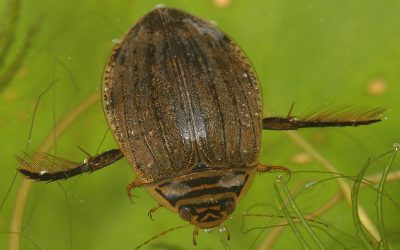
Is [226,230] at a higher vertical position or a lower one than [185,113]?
lower

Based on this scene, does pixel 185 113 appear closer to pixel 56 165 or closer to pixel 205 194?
pixel 205 194

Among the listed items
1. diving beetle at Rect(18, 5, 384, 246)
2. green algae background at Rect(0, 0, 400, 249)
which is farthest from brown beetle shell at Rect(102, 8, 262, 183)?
green algae background at Rect(0, 0, 400, 249)

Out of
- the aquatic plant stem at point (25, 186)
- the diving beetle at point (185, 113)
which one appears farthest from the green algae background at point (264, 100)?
the diving beetle at point (185, 113)

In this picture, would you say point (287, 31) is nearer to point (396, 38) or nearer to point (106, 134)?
point (396, 38)

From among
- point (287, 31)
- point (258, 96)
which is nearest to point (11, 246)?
point (258, 96)

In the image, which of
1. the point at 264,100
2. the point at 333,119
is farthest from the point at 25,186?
the point at 333,119

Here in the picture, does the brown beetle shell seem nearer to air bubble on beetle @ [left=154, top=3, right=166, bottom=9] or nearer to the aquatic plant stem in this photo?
air bubble on beetle @ [left=154, top=3, right=166, bottom=9]

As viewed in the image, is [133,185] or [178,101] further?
[133,185]
